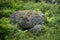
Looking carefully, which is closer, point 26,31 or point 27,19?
point 26,31

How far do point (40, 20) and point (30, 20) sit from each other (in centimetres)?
49

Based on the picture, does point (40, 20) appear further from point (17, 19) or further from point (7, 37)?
point (7, 37)

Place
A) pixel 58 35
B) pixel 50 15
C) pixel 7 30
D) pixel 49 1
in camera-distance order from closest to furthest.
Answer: pixel 58 35 < pixel 7 30 < pixel 50 15 < pixel 49 1

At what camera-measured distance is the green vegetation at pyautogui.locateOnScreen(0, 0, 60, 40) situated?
5.71 m

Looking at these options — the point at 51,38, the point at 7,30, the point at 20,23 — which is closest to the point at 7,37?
the point at 7,30

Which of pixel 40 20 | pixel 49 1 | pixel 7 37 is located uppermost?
pixel 7 37

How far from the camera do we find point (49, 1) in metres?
13.5

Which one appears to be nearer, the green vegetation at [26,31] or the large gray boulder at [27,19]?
the green vegetation at [26,31]

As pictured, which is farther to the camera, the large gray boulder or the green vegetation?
the large gray boulder

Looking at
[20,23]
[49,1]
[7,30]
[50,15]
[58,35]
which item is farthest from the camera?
[49,1]

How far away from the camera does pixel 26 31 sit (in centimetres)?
762

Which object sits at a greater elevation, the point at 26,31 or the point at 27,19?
the point at 27,19

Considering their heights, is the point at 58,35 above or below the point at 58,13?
above

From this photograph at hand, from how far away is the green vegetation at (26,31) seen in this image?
18.7ft
